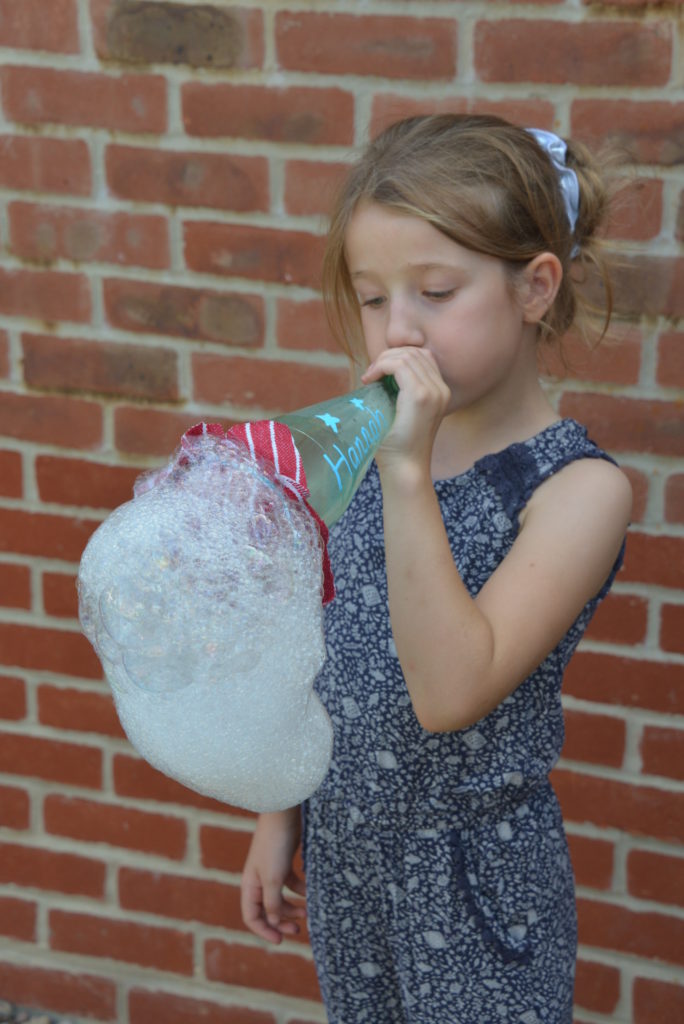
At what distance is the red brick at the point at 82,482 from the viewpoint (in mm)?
1936

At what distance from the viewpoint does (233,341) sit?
183cm

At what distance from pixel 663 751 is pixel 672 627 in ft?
0.62

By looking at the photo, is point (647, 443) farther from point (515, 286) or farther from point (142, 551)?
point (142, 551)

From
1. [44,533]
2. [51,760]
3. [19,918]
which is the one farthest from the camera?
[19,918]

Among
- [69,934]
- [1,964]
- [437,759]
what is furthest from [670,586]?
[1,964]

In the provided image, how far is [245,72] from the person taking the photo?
5.67 feet

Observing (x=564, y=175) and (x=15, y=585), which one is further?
(x=15, y=585)

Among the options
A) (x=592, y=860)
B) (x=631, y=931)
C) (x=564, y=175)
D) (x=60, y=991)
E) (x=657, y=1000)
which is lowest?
(x=60, y=991)

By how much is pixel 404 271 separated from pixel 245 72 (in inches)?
25.3

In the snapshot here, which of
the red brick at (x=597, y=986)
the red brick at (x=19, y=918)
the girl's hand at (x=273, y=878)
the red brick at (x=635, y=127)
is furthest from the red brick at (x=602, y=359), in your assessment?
the red brick at (x=19, y=918)

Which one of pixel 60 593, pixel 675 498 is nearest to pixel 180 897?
pixel 60 593

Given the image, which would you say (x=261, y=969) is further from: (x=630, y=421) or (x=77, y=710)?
(x=630, y=421)

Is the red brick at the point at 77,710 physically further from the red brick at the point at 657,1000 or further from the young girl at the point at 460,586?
the red brick at the point at 657,1000

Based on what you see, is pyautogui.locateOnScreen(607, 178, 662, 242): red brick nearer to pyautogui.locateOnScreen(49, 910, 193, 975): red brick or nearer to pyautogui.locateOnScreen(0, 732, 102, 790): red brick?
pyautogui.locateOnScreen(0, 732, 102, 790): red brick
